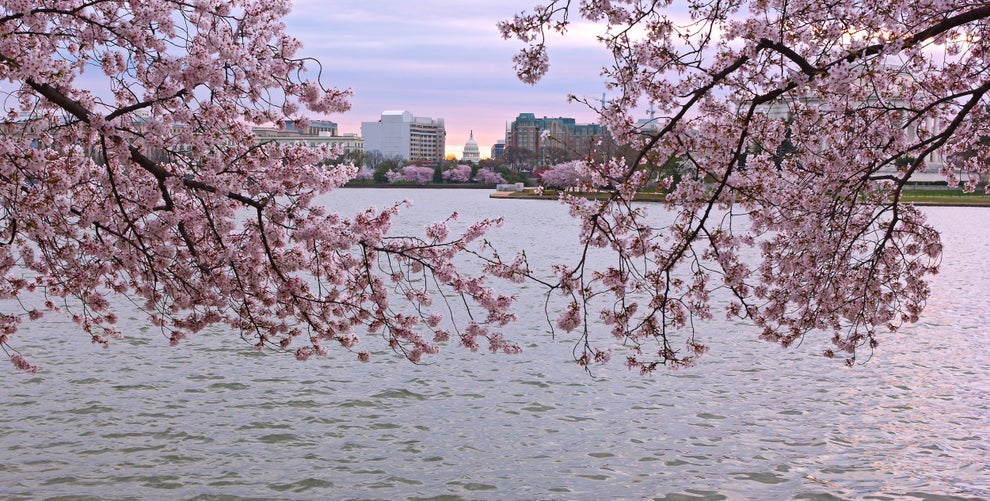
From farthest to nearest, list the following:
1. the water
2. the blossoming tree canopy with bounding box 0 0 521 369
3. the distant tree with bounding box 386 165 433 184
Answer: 1. the distant tree with bounding box 386 165 433 184
2. the water
3. the blossoming tree canopy with bounding box 0 0 521 369

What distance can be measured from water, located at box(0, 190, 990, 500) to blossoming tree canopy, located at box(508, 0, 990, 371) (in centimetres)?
155

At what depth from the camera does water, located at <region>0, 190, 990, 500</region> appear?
28.8ft

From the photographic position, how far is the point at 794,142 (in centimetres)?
882

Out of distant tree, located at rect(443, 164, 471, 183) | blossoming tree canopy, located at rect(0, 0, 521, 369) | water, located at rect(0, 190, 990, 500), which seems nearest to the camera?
blossoming tree canopy, located at rect(0, 0, 521, 369)

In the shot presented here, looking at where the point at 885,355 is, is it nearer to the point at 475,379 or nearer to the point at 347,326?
the point at 475,379

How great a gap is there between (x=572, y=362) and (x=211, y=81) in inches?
361

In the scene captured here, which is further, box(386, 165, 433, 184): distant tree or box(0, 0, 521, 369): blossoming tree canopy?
box(386, 165, 433, 184): distant tree

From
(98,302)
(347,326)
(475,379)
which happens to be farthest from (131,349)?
(347,326)

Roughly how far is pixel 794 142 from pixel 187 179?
5317 millimetres

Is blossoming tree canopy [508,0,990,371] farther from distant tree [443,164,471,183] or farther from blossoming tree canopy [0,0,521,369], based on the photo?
distant tree [443,164,471,183]

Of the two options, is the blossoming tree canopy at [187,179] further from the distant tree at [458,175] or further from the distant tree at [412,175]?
the distant tree at [458,175]

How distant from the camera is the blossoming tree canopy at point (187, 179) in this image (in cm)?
621

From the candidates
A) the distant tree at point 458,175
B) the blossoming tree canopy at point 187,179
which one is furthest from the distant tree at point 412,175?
the blossoming tree canopy at point 187,179

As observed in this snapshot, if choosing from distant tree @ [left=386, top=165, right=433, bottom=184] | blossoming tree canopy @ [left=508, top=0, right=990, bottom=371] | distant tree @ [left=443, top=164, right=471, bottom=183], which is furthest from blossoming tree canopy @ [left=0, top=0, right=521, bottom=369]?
distant tree @ [left=443, top=164, right=471, bottom=183]
